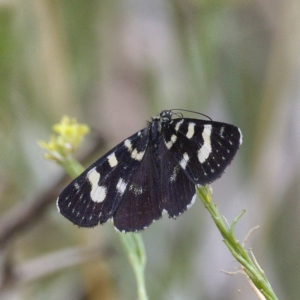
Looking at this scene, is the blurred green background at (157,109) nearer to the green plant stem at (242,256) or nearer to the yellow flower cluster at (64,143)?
the yellow flower cluster at (64,143)

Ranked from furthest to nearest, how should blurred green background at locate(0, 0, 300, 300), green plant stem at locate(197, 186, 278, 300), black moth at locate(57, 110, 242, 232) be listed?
blurred green background at locate(0, 0, 300, 300), black moth at locate(57, 110, 242, 232), green plant stem at locate(197, 186, 278, 300)

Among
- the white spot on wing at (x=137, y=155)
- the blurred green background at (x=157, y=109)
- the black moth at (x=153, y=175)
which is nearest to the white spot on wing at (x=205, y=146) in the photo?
the black moth at (x=153, y=175)

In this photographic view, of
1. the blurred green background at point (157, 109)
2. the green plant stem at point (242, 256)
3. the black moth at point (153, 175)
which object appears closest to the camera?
the green plant stem at point (242, 256)

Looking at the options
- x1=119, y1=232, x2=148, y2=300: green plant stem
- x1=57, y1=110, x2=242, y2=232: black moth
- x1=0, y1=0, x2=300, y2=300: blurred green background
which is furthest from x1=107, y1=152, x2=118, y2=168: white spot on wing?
x1=0, y1=0, x2=300, y2=300: blurred green background

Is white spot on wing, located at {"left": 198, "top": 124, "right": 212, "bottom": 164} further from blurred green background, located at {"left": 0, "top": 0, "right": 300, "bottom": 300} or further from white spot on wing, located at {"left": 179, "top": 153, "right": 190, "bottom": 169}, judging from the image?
blurred green background, located at {"left": 0, "top": 0, "right": 300, "bottom": 300}

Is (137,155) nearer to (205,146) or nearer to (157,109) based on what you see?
(205,146)

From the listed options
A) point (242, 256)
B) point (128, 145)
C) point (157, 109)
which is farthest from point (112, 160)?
point (157, 109)

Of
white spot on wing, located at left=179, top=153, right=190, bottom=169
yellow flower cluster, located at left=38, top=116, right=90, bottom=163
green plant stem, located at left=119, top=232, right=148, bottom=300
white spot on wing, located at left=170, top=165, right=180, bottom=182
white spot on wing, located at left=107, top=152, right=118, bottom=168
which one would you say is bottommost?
green plant stem, located at left=119, top=232, right=148, bottom=300
